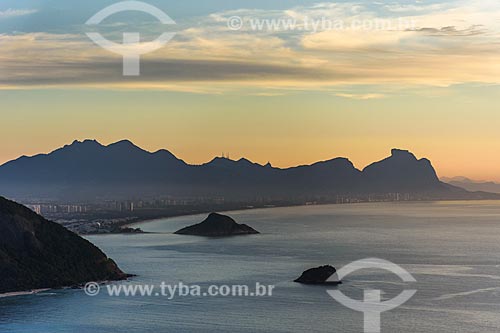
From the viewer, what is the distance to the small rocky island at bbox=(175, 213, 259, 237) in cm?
9450

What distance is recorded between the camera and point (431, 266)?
57.9 m

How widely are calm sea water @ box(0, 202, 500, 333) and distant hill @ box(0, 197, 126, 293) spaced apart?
1.53m

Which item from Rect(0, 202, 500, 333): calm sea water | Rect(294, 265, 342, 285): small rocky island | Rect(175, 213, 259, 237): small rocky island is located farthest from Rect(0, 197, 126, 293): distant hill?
Rect(175, 213, 259, 237): small rocky island

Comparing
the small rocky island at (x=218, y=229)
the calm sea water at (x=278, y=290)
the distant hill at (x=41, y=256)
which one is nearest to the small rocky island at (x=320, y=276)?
the calm sea water at (x=278, y=290)

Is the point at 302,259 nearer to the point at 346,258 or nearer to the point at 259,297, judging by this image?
the point at 346,258

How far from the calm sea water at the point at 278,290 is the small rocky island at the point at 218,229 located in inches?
277

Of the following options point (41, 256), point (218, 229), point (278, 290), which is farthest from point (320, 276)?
point (218, 229)

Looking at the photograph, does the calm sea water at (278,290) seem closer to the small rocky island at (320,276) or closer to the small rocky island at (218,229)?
the small rocky island at (320,276)

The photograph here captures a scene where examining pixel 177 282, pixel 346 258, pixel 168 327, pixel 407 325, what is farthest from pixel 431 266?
pixel 168 327

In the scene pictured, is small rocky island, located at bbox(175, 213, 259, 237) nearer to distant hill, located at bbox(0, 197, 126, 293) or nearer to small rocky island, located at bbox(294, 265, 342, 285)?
distant hill, located at bbox(0, 197, 126, 293)

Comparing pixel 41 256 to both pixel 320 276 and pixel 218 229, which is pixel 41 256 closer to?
pixel 320 276

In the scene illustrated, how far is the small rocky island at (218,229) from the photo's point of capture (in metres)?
94.5

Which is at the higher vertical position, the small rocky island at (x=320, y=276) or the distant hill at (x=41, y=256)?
the distant hill at (x=41, y=256)

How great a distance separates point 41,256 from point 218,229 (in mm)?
48837
